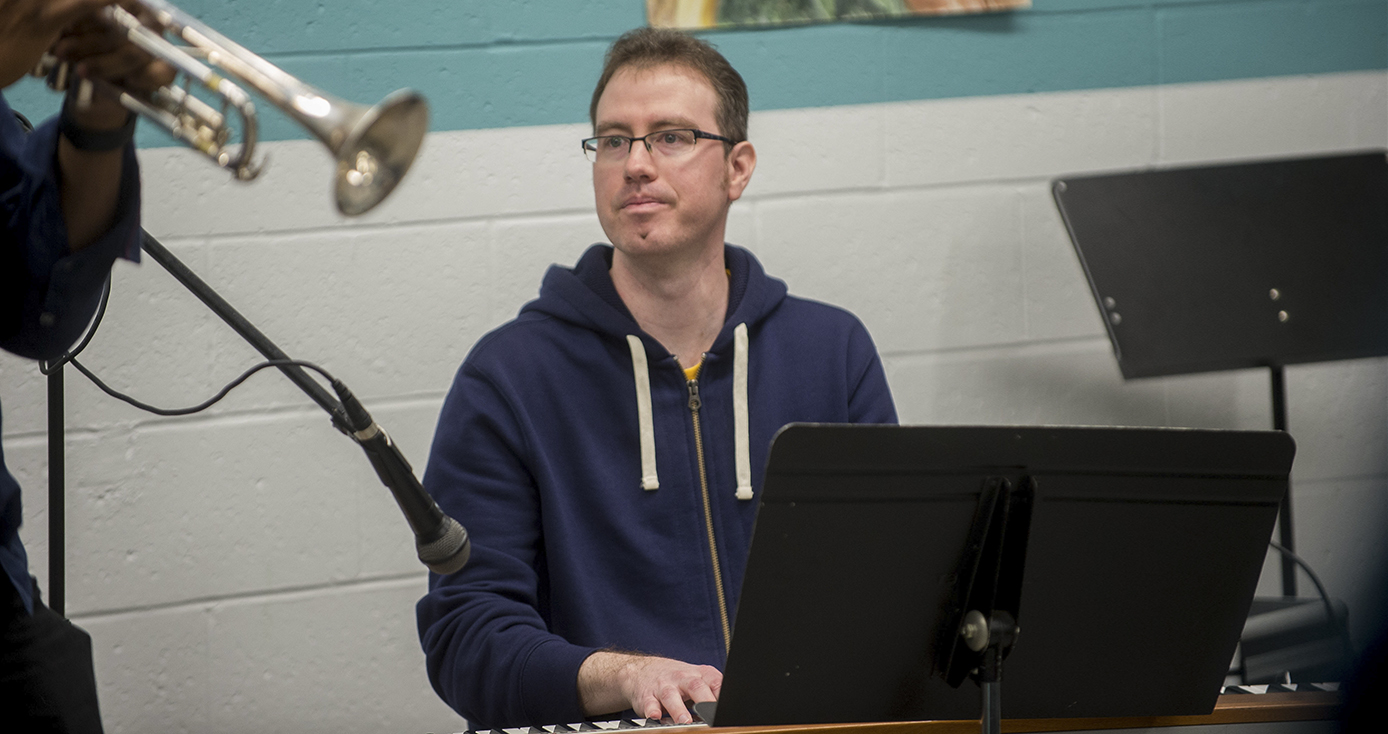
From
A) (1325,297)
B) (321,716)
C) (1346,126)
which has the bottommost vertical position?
(321,716)

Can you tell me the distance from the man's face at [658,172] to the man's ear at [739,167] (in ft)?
0.11

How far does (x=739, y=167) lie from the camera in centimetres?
168

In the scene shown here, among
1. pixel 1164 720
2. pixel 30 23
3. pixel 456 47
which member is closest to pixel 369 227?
pixel 456 47

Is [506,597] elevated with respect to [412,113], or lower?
lower

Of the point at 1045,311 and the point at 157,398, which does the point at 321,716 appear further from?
the point at 1045,311

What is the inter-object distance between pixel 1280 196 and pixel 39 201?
1.80 m

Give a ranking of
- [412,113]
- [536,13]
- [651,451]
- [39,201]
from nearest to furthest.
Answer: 1. [412,113]
2. [39,201]
3. [651,451]
4. [536,13]

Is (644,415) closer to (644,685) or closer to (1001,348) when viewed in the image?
(644,685)

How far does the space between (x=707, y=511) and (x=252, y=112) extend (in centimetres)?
82

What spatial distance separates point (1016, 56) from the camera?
2.16 m

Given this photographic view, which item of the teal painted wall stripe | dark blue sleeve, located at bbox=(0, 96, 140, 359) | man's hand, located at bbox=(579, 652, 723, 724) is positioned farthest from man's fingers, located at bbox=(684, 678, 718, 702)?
the teal painted wall stripe

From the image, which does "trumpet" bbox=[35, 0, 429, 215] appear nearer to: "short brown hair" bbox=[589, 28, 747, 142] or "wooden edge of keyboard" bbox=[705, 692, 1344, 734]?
"wooden edge of keyboard" bbox=[705, 692, 1344, 734]

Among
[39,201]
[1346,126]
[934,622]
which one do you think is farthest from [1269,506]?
[1346,126]

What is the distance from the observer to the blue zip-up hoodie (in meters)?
1.42
